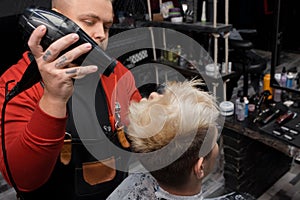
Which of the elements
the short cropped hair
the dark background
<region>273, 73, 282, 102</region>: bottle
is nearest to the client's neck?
the short cropped hair

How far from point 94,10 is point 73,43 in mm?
277

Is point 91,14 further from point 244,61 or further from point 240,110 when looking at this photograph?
point 244,61

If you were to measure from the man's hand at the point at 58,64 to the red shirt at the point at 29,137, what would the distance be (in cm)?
7

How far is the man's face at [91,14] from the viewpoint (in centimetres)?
82

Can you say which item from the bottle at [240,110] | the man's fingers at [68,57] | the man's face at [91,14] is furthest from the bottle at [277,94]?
the man's fingers at [68,57]

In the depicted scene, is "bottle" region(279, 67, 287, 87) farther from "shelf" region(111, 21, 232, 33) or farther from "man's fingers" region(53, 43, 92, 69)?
"man's fingers" region(53, 43, 92, 69)

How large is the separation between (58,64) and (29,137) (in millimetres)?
187

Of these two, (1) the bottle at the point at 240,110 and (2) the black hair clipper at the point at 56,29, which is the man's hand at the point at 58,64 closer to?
(2) the black hair clipper at the point at 56,29

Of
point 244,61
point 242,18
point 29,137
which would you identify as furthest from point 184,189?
point 242,18

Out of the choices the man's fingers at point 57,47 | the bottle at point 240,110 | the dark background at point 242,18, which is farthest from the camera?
the bottle at point 240,110

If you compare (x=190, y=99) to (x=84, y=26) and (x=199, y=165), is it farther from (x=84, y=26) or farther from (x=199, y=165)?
(x=84, y=26)

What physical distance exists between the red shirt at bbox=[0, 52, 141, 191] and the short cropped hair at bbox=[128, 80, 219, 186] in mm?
271

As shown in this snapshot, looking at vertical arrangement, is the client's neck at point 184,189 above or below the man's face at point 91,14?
below

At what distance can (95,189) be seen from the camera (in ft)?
3.35
